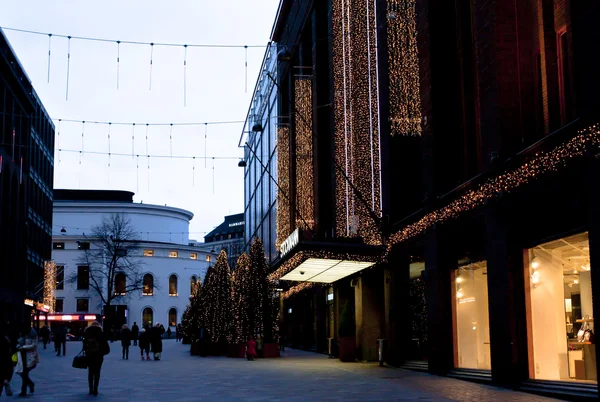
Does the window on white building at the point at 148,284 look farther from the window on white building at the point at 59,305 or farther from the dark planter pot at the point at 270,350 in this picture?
the dark planter pot at the point at 270,350

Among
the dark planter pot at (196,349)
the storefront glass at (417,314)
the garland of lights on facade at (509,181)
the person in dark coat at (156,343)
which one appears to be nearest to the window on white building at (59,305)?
the dark planter pot at (196,349)

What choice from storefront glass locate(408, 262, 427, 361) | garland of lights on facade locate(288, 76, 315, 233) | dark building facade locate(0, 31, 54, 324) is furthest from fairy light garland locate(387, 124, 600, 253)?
dark building facade locate(0, 31, 54, 324)

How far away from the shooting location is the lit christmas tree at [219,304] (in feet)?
136

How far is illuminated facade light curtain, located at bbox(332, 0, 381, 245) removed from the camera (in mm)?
32562

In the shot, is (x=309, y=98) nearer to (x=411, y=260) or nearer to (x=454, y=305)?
(x=411, y=260)

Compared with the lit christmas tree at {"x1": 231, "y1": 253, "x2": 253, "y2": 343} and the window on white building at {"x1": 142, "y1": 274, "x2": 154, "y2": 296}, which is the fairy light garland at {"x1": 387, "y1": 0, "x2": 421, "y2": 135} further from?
the window on white building at {"x1": 142, "y1": 274, "x2": 154, "y2": 296}

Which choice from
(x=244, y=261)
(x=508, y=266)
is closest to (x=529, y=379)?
(x=508, y=266)

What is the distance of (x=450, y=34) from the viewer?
25344mm

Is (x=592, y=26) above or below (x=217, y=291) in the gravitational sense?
above

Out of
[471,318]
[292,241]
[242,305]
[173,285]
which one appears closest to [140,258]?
[173,285]

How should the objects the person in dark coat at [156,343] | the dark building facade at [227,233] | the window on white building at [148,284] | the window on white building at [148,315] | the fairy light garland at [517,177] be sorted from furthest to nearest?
1. the dark building facade at [227,233]
2. the window on white building at [148,284]
3. the window on white building at [148,315]
4. the person in dark coat at [156,343]
5. the fairy light garland at [517,177]

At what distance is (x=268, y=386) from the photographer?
20703 mm

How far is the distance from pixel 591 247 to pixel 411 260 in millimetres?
13197

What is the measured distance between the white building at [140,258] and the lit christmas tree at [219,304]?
66.3 meters
